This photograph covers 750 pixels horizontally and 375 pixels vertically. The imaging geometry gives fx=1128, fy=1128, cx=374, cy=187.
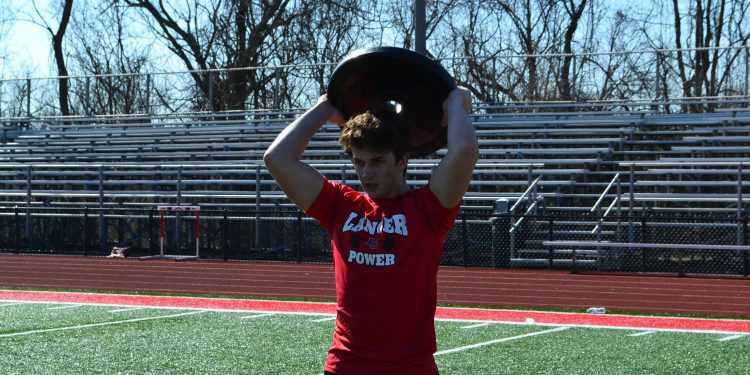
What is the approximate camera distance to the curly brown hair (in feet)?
11.5

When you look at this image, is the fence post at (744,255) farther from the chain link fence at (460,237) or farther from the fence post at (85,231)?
the fence post at (85,231)

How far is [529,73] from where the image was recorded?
920 inches

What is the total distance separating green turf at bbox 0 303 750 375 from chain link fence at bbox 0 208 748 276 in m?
6.35

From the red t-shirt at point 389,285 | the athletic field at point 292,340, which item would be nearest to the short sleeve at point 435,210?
the red t-shirt at point 389,285

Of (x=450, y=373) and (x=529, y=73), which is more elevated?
(x=529, y=73)

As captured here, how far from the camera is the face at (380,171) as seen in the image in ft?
11.6

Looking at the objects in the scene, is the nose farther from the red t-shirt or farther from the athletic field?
the athletic field

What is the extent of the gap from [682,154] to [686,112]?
171cm

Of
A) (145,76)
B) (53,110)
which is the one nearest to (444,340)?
(145,76)

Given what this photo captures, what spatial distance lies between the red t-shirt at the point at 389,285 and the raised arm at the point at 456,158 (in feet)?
0.14

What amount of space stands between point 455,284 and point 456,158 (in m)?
12.2

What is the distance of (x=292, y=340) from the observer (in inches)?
384

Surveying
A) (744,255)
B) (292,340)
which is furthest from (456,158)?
(744,255)

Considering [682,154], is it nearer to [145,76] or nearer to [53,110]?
[145,76]
